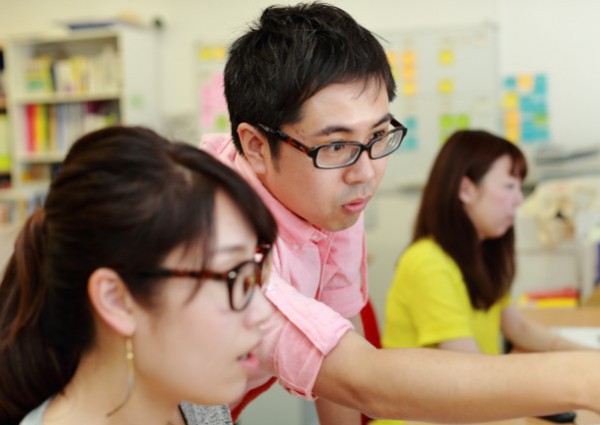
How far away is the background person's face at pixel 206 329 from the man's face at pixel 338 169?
0.23 metres

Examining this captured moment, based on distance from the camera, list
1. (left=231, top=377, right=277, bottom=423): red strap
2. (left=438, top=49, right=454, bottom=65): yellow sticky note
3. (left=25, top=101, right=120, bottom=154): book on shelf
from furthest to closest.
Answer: (left=25, top=101, right=120, bottom=154): book on shelf → (left=438, top=49, right=454, bottom=65): yellow sticky note → (left=231, top=377, right=277, bottom=423): red strap

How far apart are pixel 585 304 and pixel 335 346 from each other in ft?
7.46

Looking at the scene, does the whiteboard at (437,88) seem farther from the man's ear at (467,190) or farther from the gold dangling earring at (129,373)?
the gold dangling earring at (129,373)

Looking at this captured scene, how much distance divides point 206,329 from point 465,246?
4.81 feet

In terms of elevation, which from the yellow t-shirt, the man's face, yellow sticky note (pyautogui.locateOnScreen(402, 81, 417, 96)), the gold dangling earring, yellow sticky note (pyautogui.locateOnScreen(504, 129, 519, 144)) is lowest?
the yellow t-shirt

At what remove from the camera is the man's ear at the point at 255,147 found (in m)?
1.18

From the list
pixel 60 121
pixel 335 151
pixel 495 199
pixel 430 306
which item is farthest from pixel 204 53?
pixel 335 151

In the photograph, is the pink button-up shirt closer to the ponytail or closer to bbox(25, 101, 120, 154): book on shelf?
the ponytail

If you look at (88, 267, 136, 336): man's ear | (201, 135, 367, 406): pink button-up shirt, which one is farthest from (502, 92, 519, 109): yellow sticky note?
(88, 267, 136, 336): man's ear

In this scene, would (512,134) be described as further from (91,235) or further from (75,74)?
(91,235)

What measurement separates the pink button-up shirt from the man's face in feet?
0.21

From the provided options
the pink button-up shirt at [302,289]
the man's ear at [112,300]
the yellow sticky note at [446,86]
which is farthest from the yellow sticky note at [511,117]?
the man's ear at [112,300]

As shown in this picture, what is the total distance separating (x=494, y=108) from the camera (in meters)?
4.71

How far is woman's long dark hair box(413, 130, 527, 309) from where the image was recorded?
224 centimetres
